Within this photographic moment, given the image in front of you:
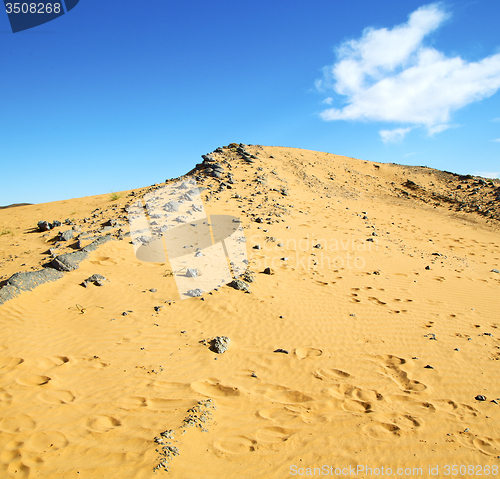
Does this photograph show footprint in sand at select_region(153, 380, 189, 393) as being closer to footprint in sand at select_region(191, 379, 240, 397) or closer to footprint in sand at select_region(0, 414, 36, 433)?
footprint in sand at select_region(191, 379, 240, 397)

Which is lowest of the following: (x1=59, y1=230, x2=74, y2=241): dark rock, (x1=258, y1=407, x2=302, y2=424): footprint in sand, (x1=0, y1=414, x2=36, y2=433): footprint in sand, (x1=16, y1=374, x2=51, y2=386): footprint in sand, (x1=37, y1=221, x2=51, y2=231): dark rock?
(x1=258, y1=407, x2=302, y2=424): footprint in sand

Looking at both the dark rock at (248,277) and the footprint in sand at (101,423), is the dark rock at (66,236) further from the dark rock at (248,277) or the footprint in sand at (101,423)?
the footprint in sand at (101,423)

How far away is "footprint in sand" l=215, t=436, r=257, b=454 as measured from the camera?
2861 millimetres

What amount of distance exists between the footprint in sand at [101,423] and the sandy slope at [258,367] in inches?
0.6

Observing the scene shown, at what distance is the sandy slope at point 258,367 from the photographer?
284 centimetres

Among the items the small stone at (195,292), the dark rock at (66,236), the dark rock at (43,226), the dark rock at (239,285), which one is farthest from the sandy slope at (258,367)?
the dark rock at (66,236)

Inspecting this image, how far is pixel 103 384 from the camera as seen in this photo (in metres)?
3.70

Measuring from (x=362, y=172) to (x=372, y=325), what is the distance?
18.3 metres

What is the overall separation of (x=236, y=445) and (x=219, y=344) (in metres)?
1.66

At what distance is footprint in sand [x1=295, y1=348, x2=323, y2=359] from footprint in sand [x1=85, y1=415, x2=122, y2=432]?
259cm

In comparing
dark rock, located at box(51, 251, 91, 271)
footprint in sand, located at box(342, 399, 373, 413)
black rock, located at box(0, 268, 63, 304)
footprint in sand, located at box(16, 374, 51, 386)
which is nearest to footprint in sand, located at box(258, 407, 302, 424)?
footprint in sand, located at box(342, 399, 373, 413)

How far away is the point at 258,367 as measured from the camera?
13.6ft

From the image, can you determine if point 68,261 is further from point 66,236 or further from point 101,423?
point 101,423

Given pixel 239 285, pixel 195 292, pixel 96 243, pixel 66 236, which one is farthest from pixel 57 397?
pixel 66 236
